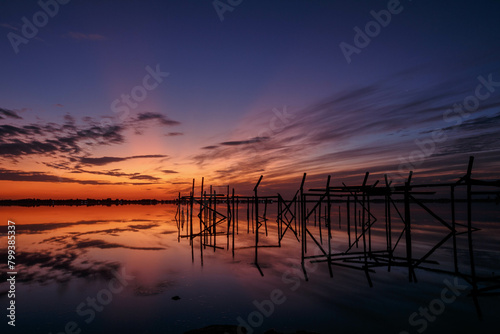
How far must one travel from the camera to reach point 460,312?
9953 millimetres

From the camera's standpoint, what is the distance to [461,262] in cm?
1719

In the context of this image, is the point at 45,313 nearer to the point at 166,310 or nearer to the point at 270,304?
the point at 166,310

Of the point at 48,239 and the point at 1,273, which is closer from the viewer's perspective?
the point at 1,273

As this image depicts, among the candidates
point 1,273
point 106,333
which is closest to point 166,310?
point 106,333

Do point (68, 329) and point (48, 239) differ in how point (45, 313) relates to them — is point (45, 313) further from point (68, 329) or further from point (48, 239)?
point (48, 239)

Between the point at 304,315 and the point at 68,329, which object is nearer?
the point at 68,329

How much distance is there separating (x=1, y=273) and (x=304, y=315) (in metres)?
15.9

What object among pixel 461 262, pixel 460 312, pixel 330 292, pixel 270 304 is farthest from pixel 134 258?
pixel 461 262

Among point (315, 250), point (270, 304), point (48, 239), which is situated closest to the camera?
point (270, 304)

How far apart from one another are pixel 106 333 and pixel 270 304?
5.61 metres

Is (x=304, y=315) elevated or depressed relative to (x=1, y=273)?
depressed

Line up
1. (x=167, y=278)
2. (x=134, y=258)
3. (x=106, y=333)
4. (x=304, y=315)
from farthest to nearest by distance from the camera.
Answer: (x=134, y=258), (x=167, y=278), (x=304, y=315), (x=106, y=333)

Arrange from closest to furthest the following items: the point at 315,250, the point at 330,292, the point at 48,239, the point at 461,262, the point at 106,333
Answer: the point at 106,333 → the point at 330,292 → the point at 461,262 → the point at 315,250 → the point at 48,239

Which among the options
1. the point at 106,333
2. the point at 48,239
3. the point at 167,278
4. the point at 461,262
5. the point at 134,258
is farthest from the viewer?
the point at 48,239
